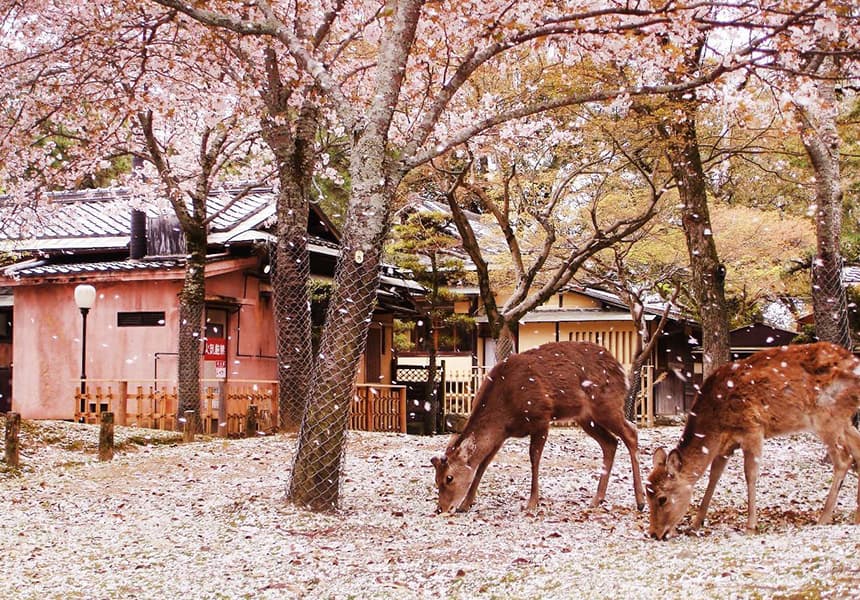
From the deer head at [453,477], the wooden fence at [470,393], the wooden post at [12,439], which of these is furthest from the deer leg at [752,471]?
the wooden fence at [470,393]

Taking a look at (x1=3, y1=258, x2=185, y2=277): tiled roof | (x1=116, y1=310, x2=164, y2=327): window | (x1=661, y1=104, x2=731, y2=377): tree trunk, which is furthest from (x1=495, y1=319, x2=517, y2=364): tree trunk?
(x1=116, y1=310, x2=164, y2=327): window

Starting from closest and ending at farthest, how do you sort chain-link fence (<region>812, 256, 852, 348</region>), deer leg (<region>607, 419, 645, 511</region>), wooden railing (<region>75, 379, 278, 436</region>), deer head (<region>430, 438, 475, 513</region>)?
deer head (<region>430, 438, 475, 513</region>) → deer leg (<region>607, 419, 645, 511</region>) → chain-link fence (<region>812, 256, 852, 348</region>) → wooden railing (<region>75, 379, 278, 436</region>)

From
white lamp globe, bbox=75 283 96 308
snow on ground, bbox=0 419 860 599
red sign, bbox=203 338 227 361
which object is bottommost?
snow on ground, bbox=0 419 860 599

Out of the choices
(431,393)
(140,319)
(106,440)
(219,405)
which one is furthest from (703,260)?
(140,319)

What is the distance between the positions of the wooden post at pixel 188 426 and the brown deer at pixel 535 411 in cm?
741

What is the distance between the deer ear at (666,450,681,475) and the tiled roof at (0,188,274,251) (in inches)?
627

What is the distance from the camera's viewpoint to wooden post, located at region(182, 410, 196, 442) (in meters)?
15.5

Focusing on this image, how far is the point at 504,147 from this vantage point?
18578 mm

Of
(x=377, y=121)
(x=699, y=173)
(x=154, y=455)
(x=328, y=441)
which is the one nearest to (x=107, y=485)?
(x=154, y=455)

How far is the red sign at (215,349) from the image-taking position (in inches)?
860

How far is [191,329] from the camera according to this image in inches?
688

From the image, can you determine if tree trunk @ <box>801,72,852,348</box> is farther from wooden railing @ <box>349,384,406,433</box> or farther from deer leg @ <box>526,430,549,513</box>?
wooden railing @ <box>349,384,406,433</box>

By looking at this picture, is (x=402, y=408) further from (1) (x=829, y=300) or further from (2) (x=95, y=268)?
(1) (x=829, y=300)

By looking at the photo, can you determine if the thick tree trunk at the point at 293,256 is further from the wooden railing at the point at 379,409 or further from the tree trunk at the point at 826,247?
the tree trunk at the point at 826,247
